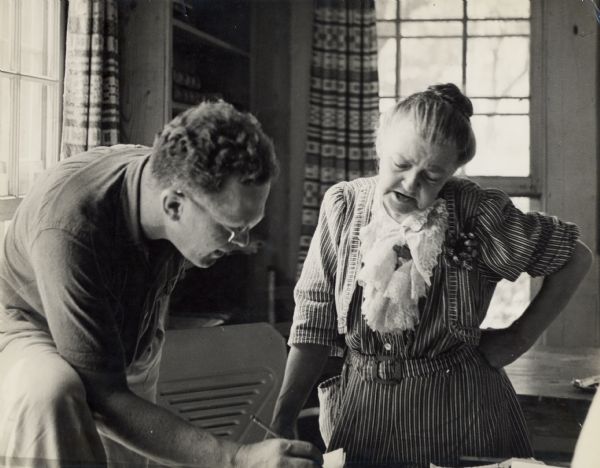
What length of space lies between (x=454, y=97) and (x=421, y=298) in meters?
0.27

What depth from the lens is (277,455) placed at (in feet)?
3.01

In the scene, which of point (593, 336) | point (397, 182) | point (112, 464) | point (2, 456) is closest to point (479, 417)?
point (593, 336)

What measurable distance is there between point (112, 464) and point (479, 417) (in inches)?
19.8

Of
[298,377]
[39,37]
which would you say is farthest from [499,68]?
[39,37]

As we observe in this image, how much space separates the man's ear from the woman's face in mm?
262

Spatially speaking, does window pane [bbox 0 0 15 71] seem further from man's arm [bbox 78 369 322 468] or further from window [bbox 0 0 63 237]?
man's arm [bbox 78 369 322 468]

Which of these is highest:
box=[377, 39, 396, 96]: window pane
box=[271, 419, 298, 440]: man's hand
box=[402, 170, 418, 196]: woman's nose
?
box=[377, 39, 396, 96]: window pane

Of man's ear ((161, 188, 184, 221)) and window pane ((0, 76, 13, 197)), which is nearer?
man's ear ((161, 188, 184, 221))

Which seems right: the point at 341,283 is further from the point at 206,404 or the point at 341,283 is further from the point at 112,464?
the point at 112,464

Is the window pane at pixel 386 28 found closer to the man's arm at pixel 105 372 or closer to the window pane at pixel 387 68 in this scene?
the window pane at pixel 387 68

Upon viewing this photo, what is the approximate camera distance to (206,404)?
Result: 97cm

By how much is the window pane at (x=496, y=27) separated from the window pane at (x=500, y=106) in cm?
9

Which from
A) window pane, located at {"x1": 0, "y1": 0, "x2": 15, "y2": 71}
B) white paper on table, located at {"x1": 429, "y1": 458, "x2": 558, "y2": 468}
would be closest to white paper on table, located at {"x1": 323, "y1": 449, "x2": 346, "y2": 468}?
white paper on table, located at {"x1": 429, "y1": 458, "x2": 558, "y2": 468}

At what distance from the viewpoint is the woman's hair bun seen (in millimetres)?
915
